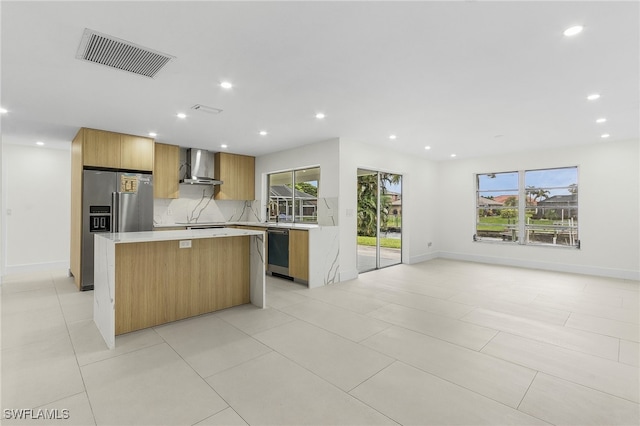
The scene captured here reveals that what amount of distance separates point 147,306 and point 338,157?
11.9ft

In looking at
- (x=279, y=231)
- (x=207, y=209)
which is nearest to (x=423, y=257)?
(x=279, y=231)

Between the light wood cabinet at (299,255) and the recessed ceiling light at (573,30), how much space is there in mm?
3808

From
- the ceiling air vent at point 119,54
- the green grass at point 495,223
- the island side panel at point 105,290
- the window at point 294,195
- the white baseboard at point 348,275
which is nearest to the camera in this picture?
the ceiling air vent at point 119,54

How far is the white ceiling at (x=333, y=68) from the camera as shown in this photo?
79.9 inches

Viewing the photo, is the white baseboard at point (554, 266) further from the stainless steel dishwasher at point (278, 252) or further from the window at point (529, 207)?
the stainless steel dishwasher at point (278, 252)

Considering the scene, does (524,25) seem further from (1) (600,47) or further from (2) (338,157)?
(2) (338,157)

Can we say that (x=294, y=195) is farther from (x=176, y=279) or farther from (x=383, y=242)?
(x=176, y=279)

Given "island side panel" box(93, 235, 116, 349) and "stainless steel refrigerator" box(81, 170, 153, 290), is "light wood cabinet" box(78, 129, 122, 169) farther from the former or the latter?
"island side panel" box(93, 235, 116, 349)

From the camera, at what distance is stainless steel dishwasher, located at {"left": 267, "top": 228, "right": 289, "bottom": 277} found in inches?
215

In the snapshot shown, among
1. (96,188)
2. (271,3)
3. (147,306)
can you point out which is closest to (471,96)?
(271,3)

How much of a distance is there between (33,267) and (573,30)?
871 cm

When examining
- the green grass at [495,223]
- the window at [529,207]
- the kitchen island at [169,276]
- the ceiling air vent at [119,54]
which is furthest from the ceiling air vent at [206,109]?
the green grass at [495,223]

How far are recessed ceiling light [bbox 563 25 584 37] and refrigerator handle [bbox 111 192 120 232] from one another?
19.4 feet

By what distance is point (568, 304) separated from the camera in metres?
4.02
